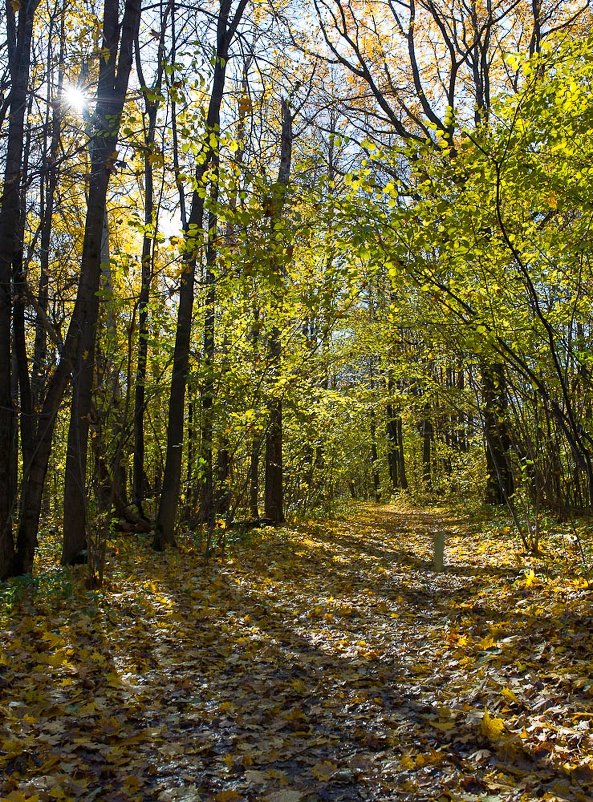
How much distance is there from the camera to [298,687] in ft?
14.4

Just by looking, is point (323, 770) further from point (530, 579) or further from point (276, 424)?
point (276, 424)

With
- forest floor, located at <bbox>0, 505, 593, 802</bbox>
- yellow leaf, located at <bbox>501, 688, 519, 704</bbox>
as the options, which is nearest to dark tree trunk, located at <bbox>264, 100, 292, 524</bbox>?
forest floor, located at <bbox>0, 505, 593, 802</bbox>

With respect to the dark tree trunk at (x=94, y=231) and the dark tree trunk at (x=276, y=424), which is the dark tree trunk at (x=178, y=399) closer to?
the dark tree trunk at (x=276, y=424)

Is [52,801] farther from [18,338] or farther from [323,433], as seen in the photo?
[323,433]

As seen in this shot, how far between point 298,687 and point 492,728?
1486 mm

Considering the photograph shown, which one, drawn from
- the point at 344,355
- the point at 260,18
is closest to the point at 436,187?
the point at 260,18

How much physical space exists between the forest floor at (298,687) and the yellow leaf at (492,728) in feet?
0.03

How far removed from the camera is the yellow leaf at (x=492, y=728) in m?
3.36

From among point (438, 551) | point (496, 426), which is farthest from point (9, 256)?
point (496, 426)

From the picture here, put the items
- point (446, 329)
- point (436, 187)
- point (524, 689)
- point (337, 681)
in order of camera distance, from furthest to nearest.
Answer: point (446, 329), point (436, 187), point (337, 681), point (524, 689)

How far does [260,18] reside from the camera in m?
11.2

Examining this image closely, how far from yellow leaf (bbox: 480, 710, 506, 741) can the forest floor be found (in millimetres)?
10

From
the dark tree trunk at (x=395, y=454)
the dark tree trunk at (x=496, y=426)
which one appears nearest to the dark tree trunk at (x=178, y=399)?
the dark tree trunk at (x=496, y=426)

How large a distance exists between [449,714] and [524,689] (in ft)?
1.89
